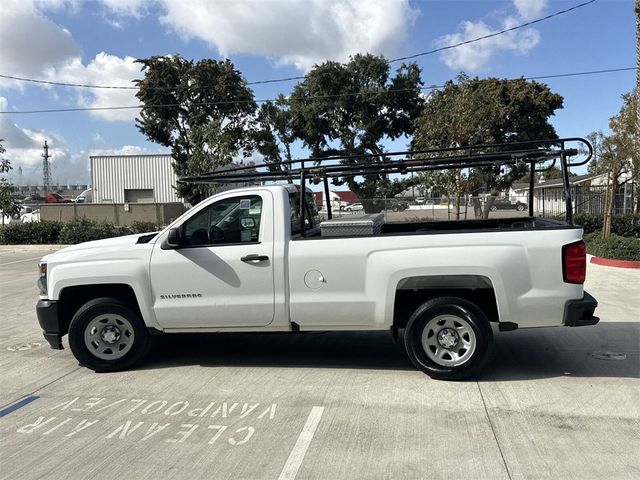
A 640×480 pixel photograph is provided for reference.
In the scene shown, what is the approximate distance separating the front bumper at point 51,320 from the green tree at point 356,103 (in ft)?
126

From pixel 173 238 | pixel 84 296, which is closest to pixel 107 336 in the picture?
pixel 84 296

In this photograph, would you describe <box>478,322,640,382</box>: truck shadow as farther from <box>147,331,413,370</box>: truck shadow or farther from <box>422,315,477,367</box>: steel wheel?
<box>147,331,413,370</box>: truck shadow

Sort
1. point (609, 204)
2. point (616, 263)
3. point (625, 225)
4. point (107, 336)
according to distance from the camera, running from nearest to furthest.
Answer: point (107, 336) < point (616, 263) < point (609, 204) < point (625, 225)

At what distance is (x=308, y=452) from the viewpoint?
3881mm

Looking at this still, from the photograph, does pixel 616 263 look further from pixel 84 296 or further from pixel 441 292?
pixel 84 296

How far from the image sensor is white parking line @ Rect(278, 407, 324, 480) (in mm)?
3600

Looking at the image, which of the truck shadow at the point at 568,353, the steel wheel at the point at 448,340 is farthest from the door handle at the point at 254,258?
the truck shadow at the point at 568,353

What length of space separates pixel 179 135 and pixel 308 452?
42.2 m

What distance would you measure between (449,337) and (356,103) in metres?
39.6

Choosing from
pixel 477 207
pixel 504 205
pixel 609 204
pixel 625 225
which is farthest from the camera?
pixel 625 225

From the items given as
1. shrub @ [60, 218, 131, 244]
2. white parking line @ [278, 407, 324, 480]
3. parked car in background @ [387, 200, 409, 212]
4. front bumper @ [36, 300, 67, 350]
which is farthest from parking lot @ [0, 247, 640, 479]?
shrub @ [60, 218, 131, 244]

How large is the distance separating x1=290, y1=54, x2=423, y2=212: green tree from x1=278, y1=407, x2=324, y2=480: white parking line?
39517mm

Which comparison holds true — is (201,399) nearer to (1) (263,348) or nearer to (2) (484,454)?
(1) (263,348)

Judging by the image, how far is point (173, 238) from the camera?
5441 mm
